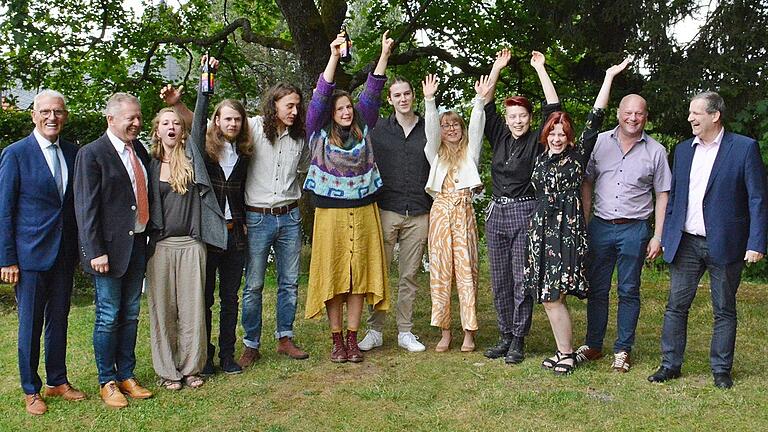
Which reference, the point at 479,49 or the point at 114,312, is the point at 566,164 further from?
the point at 479,49

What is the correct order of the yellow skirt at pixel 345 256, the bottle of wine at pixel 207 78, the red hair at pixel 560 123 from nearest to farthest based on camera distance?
the bottle of wine at pixel 207 78
the red hair at pixel 560 123
the yellow skirt at pixel 345 256

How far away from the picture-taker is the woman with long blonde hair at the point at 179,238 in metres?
4.55

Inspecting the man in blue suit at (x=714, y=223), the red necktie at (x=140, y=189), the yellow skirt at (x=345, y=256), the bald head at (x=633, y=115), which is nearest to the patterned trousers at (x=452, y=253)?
the yellow skirt at (x=345, y=256)

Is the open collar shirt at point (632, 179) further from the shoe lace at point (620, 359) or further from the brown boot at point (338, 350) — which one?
the brown boot at point (338, 350)

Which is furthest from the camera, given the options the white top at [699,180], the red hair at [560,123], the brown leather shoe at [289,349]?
the brown leather shoe at [289,349]

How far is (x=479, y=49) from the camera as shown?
9.80 meters

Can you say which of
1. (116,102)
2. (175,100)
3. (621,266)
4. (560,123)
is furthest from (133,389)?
(621,266)

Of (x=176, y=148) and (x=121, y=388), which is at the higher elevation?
(x=176, y=148)

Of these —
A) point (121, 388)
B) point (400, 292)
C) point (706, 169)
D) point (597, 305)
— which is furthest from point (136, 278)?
point (706, 169)

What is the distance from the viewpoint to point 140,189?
4438 millimetres

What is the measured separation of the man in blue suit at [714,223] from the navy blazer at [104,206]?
3304 millimetres

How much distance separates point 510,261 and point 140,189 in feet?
8.15

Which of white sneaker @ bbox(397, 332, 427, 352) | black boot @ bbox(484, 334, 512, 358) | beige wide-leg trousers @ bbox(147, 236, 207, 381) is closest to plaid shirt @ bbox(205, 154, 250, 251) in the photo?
beige wide-leg trousers @ bbox(147, 236, 207, 381)

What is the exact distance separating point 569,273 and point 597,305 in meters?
0.61
